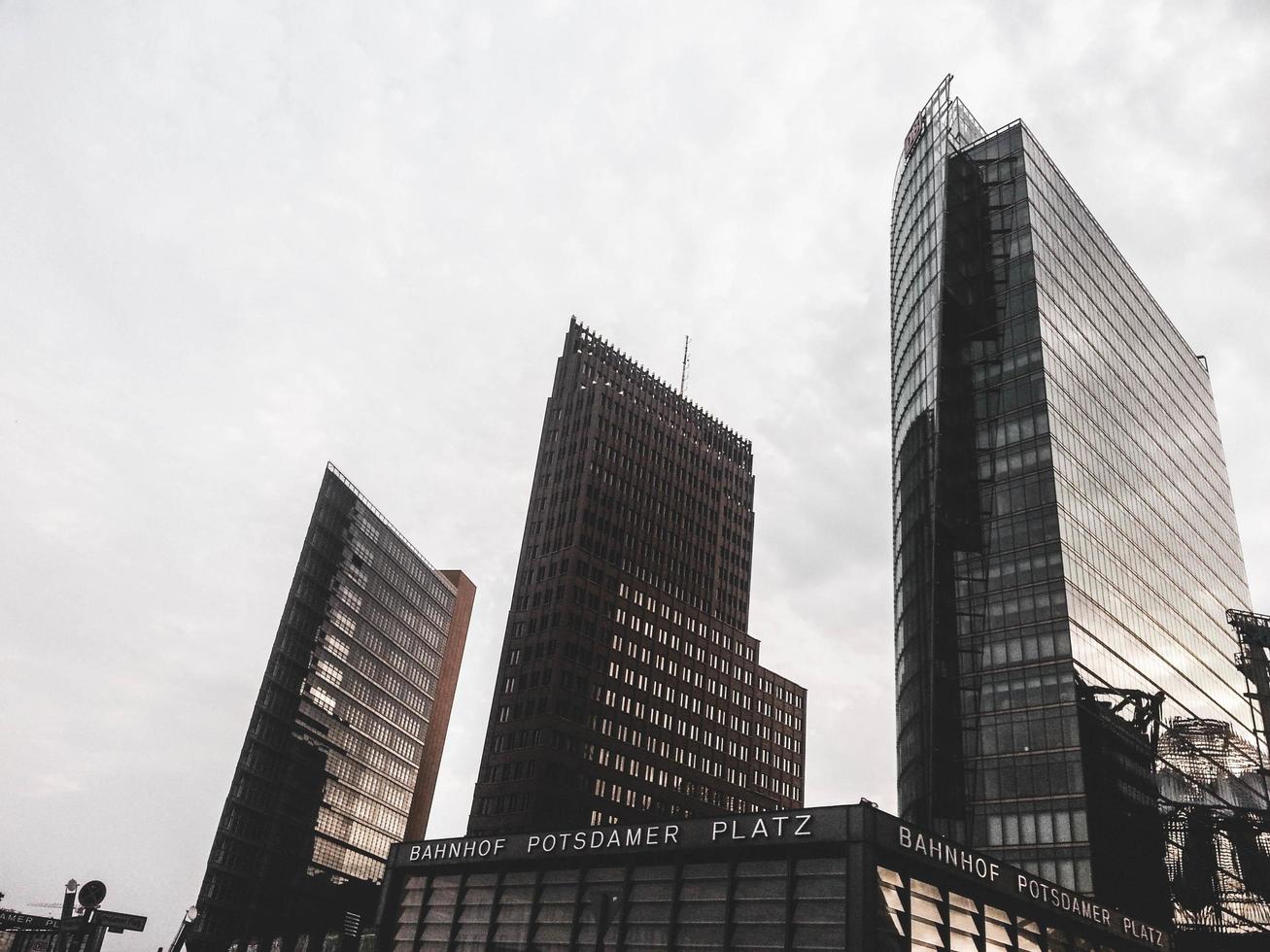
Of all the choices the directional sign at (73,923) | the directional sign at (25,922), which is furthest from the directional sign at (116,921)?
the directional sign at (25,922)

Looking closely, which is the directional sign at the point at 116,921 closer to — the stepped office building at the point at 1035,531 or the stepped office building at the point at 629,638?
the stepped office building at the point at 1035,531

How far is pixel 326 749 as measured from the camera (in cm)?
16375

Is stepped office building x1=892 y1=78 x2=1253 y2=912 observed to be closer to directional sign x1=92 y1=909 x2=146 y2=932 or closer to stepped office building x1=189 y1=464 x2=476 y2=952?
directional sign x1=92 y1=909 x2=146 y2=932

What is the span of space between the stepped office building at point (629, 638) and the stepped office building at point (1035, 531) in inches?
2140

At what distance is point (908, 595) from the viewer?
110 metres

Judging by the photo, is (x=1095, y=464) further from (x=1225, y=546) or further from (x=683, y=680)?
(x=683, y=680)

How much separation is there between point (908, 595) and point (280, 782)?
103 m

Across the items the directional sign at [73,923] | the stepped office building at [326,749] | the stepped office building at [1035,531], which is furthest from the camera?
the stepped office building at [326,749]

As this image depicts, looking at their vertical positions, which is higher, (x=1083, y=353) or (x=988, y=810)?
(x=1083, y=353)

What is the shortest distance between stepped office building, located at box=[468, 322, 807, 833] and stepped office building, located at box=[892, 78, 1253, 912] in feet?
178

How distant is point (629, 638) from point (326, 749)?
54.1 meters

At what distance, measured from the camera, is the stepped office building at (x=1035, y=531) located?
286 feet

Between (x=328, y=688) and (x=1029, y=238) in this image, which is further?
(x=328, y=688)

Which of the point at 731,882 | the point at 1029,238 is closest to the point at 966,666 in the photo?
the point at 1029,238
